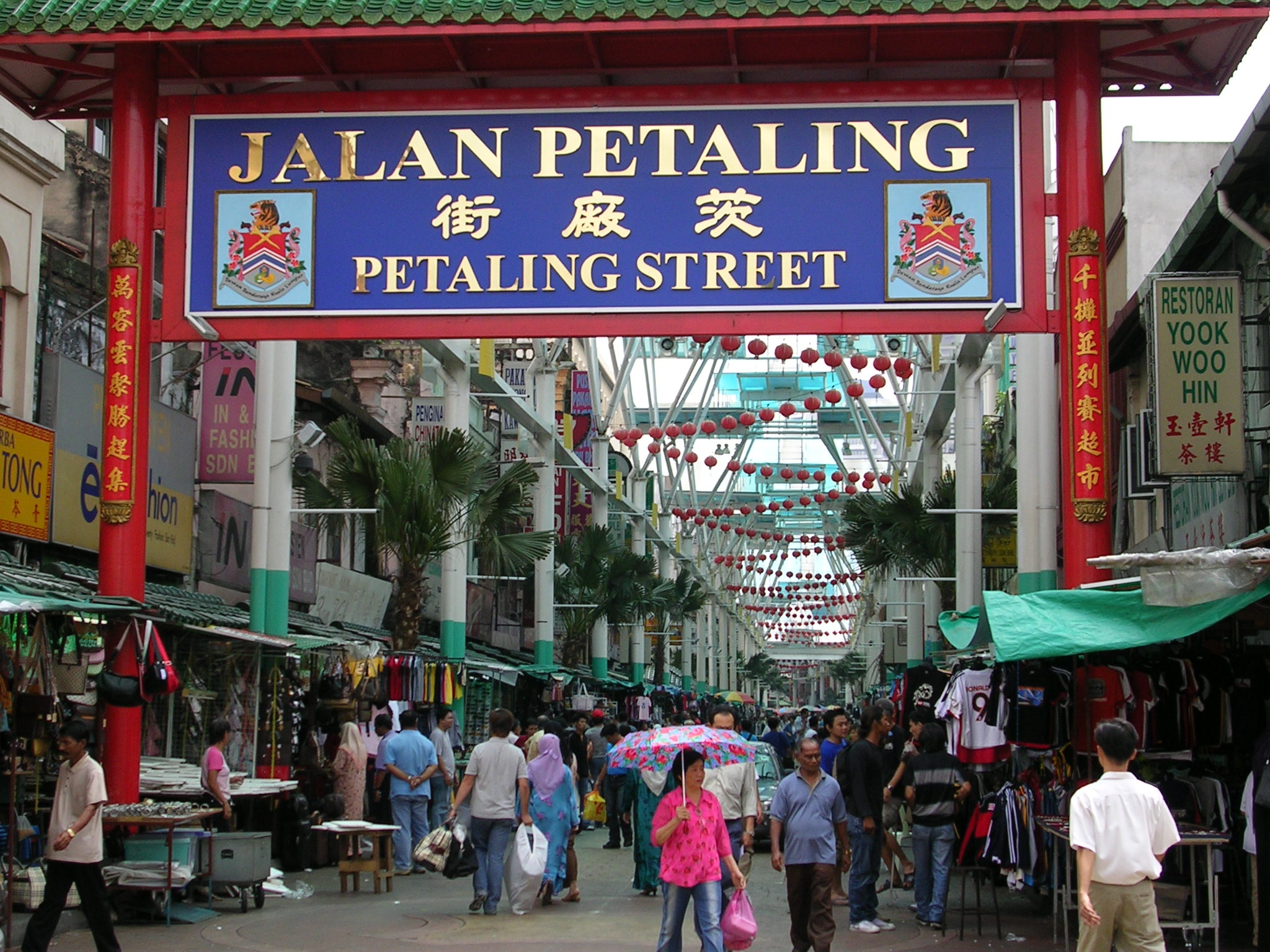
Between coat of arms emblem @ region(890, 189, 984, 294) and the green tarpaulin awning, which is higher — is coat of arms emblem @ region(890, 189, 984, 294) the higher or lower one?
the higher one

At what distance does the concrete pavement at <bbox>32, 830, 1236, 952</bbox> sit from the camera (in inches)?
522

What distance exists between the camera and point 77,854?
36.8 ft

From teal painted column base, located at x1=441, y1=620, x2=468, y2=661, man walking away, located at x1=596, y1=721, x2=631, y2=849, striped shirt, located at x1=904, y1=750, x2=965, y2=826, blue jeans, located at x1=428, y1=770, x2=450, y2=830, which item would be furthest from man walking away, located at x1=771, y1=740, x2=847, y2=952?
teal painted column base, located at x1=441, y1=620, x2=468, y2=661

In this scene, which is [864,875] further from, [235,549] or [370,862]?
[235,549]

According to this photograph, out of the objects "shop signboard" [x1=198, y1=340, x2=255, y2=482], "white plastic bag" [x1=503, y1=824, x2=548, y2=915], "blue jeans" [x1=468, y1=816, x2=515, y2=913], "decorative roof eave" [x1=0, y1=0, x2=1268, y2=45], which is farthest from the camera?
"shop signboard" [x1=198, y1=340, x2=255, y2=482]

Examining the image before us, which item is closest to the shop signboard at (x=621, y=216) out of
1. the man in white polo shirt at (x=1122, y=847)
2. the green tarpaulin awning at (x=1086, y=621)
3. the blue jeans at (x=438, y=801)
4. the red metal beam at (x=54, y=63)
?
the red metal beam at (x=54, y=63)

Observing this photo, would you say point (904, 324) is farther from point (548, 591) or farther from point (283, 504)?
point (548, 591)

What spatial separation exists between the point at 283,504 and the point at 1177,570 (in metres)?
14.5

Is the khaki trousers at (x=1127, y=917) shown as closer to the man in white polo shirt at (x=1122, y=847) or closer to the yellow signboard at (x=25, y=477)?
the man in white polo shirt at (x=1122, y=847)

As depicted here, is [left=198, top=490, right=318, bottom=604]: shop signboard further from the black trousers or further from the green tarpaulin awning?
the green tarpaulin awning

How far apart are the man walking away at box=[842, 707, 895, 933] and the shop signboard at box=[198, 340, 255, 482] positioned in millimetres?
12547

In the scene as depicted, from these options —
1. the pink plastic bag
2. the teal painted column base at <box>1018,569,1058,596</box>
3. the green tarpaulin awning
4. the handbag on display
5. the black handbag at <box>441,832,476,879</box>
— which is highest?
the teal painted column base at <box>1018,569,1058,596</box>

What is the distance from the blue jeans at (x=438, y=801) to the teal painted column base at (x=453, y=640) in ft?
28.2

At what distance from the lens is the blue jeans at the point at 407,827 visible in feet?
60.7
